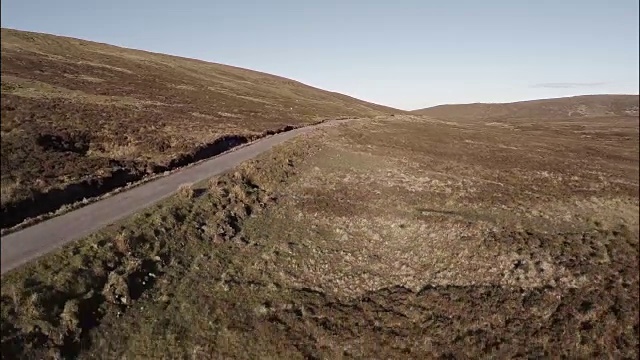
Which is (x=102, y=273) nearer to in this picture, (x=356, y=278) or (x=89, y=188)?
(x=356, y=278)

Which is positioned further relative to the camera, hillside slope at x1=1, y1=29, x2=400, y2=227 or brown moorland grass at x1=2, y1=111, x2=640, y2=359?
hillside slope at x1=1, y1=29, x2=400, y2=227

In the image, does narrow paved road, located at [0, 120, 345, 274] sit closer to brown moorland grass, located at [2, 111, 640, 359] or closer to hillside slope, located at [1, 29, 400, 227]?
brown moorland grass, located at [2, 111, 640, 359]

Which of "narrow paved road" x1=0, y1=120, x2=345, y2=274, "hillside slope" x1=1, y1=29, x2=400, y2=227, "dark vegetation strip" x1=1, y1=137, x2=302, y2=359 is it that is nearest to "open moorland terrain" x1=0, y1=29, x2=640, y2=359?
"dark vegetation strip" x1=1, y1=137, x2=302, y2=359

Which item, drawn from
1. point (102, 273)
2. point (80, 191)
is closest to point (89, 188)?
point (80, 191)

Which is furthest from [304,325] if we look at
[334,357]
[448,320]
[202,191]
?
[202,191]

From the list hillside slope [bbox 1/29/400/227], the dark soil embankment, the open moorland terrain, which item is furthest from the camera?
hillside slope [bbox 1/29/400/227]

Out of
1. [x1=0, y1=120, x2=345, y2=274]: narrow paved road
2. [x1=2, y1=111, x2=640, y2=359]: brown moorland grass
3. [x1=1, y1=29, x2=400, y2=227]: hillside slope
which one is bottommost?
[x1=2, y1=111, x2=640, y2=359]: brown moorland grass

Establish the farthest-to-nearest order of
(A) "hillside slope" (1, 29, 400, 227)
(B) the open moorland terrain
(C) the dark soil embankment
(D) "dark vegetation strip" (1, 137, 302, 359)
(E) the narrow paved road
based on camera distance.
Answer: (A) "hillside slope" (1, 29, 400, 227)
(C) the dark soil embankment
(E) the narrow paved road
(B) the open moorland terrain
(D) "dark vegetation strip" (1, 137, 302, 359)

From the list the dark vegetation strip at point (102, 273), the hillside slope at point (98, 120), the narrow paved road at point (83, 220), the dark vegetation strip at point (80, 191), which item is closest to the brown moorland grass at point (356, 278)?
the dark vegetation strip at point (102, 273)
